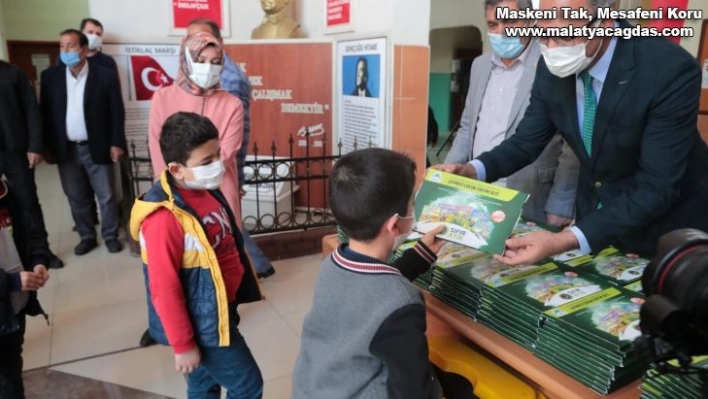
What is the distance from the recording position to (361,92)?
4277 millimetres

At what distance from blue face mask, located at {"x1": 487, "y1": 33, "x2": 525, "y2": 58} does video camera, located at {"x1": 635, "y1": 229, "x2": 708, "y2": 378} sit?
61.1 inches

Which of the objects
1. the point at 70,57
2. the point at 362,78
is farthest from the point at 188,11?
the point at 362,78

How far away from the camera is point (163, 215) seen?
153 centimetres

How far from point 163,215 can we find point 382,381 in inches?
33.1

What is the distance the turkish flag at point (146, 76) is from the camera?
4.44 metres

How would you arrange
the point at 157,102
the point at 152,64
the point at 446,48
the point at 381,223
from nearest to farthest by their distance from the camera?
1. the point at 381,223
2. the point at 157,102
3. the point at 152,64
4. the point at 446,48

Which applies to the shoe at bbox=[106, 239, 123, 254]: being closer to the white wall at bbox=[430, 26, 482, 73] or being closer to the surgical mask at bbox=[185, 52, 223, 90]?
the surgical mask at bbox=[185, 52, 223, 90]

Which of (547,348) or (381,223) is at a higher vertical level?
(381,223)

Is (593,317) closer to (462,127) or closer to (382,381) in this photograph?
(382,381)

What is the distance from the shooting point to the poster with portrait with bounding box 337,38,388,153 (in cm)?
403

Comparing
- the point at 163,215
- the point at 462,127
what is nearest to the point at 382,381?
the point at 163,215

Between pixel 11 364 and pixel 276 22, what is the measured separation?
142 inches

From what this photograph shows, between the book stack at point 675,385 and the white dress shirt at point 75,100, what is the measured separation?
4.08 metres

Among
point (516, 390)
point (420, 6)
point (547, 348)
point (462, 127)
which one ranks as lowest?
point (516, 390)
